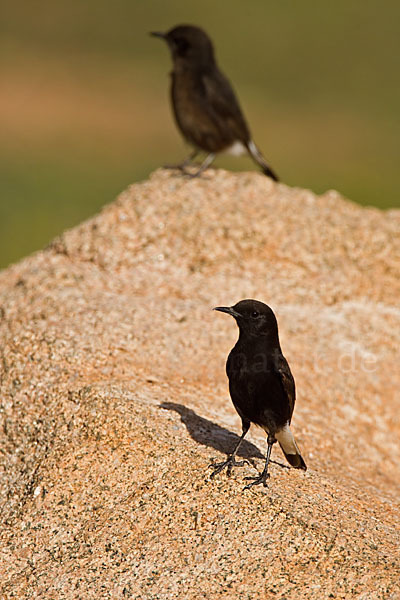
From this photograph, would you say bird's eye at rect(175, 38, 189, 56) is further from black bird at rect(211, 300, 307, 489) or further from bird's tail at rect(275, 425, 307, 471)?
bird's tail at rect(275, 425, 307, 471)

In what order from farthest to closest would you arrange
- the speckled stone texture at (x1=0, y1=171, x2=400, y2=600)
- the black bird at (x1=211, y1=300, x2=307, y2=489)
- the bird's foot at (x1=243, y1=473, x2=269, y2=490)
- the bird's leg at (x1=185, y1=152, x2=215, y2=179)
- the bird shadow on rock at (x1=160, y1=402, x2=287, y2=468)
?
the bird's leg at (x1=185, y1=152, x2=215, y2=179), the bird shadow on rock at (x1=160, y1=402, x2=287, y2=468), the black bird at (x1=211, y1=300, x2=307, y2=489), the bird's foot at (x1=243, y1=473, x2=269, y2=490), the speckled stone texture at (x1=0, y1=171, x2=400, y2=600)

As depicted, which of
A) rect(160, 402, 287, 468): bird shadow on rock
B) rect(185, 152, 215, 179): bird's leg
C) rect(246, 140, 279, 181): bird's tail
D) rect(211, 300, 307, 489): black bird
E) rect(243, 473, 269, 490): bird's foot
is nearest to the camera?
rect(243, 473, 269, 490): bird's foot

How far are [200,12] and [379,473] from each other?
38703mm

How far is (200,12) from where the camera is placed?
41844 mm

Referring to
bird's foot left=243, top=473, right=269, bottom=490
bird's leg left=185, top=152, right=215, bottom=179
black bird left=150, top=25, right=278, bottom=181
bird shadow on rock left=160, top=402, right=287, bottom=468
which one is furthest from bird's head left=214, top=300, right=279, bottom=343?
black bird left=150, top=25, right=278, bottom=181

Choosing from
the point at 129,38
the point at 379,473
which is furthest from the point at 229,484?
the point at 129,38

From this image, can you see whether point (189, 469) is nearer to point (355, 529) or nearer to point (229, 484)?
point (229, 484)

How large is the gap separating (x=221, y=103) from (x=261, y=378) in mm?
5381

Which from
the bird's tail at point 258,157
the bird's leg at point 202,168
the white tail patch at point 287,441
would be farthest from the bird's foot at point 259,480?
the bird's tail at point 258,157

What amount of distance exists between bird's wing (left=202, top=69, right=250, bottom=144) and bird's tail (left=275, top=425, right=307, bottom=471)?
538 cm

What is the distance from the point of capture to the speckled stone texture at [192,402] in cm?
434

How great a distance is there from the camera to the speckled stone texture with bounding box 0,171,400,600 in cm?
434

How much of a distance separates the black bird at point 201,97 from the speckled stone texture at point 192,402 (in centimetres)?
141

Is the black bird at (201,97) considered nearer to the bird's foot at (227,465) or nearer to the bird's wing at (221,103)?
the bird's wing at (221,103)
